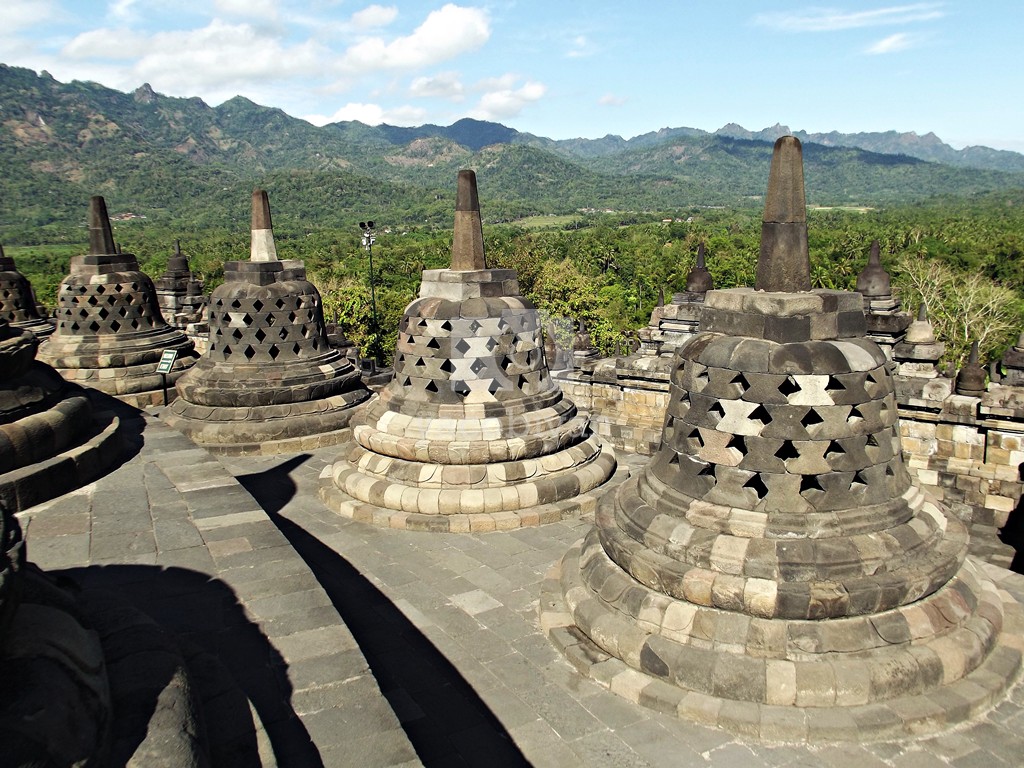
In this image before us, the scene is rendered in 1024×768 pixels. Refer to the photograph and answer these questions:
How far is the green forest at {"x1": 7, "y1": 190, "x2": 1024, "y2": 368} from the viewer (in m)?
36.1

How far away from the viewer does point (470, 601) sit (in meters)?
5.94

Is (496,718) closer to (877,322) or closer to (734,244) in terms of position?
(877,322)

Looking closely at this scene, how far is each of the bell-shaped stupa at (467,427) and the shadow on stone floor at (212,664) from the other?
3.39m

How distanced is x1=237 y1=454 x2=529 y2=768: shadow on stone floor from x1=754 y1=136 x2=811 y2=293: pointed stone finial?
3.54m

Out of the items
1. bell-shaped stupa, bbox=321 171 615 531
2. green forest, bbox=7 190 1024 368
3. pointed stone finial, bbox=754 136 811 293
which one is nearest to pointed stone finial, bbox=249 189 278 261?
bell-shaped stupa, bbox=321 171 615 531

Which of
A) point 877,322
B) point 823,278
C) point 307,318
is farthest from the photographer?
point 823,278

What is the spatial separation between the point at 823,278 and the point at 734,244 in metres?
31.4

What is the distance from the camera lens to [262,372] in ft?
34.7

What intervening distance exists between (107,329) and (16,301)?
15.0ft

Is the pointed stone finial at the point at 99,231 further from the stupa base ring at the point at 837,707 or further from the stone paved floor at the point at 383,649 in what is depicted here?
the stupa base ring at the point at 837,707

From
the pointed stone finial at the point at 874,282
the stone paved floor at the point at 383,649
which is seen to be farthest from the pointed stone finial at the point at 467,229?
the pointed stone finial at the point at 874,282

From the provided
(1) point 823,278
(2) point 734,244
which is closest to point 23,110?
(2) point 734,244

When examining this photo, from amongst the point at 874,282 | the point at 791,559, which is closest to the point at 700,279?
the point at 874,282

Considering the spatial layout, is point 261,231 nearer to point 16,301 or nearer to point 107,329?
point 107,329
